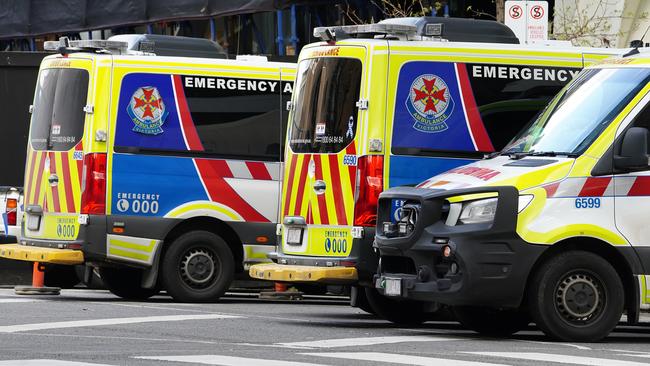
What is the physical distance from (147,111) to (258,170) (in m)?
1.27

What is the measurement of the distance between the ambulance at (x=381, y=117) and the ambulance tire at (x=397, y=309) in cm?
2

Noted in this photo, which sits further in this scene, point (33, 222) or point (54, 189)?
point (33, 222)

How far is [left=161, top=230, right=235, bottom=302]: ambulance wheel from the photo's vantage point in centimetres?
1664

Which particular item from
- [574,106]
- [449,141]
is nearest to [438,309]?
[449,141]

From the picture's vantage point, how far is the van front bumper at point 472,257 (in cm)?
1231

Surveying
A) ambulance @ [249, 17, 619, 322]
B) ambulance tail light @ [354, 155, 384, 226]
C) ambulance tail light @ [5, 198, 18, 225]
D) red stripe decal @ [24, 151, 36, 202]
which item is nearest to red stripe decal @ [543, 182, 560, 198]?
ambulance @ [249, 17, 619, 322]

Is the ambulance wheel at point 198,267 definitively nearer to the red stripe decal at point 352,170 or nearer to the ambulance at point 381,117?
the ambulance at point 381,117

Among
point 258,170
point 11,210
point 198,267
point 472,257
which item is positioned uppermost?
point 258,170

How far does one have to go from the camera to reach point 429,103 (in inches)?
554

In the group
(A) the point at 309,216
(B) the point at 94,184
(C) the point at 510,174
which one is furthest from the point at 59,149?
(C) the point at 510,174

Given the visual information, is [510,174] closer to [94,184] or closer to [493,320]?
[493,320]

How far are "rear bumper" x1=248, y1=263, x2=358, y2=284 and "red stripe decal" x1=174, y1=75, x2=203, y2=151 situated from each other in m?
2.50

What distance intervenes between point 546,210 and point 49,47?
726 cm

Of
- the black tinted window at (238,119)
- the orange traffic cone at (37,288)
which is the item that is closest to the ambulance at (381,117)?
the black tinted window at (238,119)
